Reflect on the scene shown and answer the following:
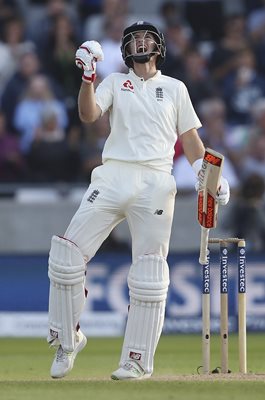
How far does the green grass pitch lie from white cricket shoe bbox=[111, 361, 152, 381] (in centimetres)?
7

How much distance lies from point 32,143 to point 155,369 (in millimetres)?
4796

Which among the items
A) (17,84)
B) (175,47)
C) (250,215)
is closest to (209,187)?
(250,215)

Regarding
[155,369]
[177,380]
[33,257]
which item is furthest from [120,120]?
[33,257]

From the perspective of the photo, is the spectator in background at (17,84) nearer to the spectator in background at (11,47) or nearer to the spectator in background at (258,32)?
the spectator in background at (11,47)

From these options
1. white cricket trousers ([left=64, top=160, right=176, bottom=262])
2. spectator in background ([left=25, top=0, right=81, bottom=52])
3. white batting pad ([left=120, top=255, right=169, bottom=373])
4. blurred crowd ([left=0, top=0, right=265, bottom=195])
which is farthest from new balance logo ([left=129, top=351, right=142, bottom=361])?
spectator in background ([left=25, top=0, right=81, bottom=52])

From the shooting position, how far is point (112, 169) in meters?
7.48

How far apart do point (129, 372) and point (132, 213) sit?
35.8 inches

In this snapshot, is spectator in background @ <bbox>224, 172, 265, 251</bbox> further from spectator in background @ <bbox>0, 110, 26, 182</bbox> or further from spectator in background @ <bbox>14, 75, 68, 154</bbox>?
spectator in background @ <bbox>14, 75, 68, 154</bbox>

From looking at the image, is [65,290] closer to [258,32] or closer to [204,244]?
[204,244]

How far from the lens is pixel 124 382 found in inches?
284

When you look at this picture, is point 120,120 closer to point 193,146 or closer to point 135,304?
point 193,146

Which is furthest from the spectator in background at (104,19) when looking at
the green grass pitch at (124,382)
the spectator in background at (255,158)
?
the green grass pitch at (124,382)

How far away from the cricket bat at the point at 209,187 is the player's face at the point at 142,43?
72 centimetres

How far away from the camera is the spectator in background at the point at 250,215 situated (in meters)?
12.4
